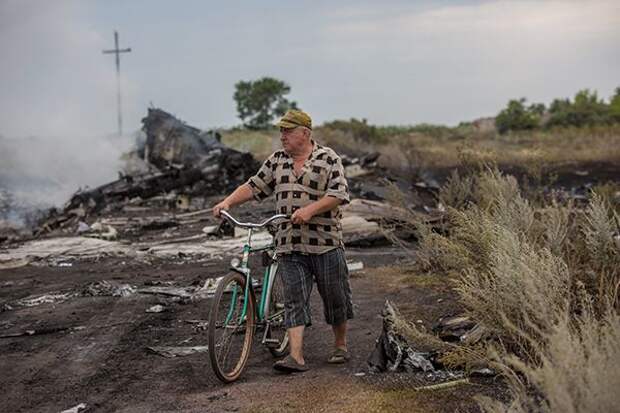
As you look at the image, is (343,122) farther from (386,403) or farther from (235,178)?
(386,403)

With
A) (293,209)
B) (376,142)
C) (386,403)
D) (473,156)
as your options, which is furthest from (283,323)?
(376,142)

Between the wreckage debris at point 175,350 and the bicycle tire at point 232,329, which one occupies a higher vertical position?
the bicycle tire at point 232,329

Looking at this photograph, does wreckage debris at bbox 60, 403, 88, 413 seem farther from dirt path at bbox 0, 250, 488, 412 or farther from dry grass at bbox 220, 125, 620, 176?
dry grass at bbox 220, 125, 620, 176

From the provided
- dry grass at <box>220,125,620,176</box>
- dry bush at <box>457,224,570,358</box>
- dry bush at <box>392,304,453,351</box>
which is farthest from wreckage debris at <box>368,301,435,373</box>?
dry grass at <box>220,125,620,176</box>

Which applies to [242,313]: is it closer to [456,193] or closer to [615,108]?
[456,193]

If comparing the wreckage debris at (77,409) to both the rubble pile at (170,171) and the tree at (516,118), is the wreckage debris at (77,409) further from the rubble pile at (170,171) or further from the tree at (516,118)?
the tree at (516,118)

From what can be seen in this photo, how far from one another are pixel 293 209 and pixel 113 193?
1755 centimetres

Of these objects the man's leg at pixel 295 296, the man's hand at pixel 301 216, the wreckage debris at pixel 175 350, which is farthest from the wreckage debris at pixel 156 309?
the man's hand at pixel 301 216

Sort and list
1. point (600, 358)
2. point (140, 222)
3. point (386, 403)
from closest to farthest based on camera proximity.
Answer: point (600, 358)
point (386, 403)
point (140, 222)

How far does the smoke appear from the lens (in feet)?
77.1

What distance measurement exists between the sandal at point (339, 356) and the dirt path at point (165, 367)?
0.07 meters

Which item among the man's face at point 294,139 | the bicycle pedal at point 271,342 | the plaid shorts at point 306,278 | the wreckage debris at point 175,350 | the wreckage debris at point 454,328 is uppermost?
the man's face at point 294,139

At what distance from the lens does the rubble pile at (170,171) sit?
22.5 metres

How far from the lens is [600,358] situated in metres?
3.76
